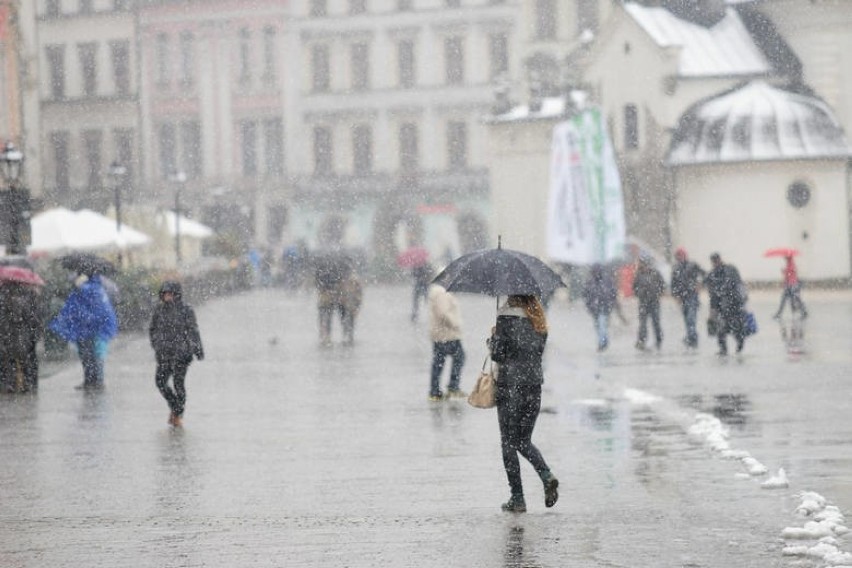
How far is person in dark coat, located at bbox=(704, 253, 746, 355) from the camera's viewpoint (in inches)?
1051

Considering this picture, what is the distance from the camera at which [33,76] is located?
54.2 meters

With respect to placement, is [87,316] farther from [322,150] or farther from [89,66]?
[89,66]

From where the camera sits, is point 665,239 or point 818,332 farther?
point 665,239

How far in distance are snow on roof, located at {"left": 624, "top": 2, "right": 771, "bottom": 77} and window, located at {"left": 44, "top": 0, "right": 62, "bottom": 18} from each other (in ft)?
121

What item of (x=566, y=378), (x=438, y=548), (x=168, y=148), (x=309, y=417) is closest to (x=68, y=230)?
(x=566, y=378)

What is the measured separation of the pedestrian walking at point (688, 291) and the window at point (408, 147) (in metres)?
53.0

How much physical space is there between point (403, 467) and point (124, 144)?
246 feet

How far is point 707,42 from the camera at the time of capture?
198 feet

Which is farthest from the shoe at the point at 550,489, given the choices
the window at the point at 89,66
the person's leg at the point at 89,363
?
the window at the point at 89,66

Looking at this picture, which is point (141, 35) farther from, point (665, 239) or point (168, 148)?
point (665, 239)

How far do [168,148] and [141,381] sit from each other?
62.8 meters

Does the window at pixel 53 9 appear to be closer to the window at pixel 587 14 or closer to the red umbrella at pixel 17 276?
the window at pixel 587 14

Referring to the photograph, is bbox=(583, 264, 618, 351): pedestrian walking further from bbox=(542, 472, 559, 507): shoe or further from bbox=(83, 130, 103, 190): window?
bbox=(83, 130, 103, 190): window

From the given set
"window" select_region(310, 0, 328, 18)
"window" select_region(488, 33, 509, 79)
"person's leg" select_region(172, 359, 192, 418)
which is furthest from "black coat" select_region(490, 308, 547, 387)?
"window" select_region(310, 0, 328, 18)
